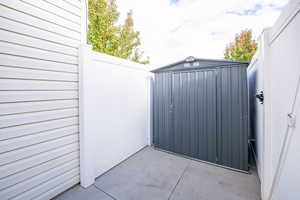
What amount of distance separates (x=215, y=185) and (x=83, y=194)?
226cm

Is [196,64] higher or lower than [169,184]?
higher

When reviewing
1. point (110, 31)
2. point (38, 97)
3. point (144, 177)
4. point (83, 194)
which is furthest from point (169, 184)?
point (110, 31)

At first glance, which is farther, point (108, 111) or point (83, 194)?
point (108, 111)

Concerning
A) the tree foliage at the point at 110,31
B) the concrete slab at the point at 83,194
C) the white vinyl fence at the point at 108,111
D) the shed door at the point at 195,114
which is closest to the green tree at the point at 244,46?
the tree foliage at the point at 110,31

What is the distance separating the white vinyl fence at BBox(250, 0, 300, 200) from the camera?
41.0 inches

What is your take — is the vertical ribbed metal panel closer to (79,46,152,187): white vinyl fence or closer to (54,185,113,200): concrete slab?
(79,46,152,187): white vinyl fence

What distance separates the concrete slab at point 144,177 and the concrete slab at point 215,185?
0.60 feet

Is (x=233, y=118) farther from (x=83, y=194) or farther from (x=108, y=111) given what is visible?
(x=83, y=194)

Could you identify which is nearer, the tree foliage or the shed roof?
the shed roof

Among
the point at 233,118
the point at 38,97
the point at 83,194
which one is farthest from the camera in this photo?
the point at 233,118

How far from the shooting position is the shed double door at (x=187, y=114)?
2.85 meters

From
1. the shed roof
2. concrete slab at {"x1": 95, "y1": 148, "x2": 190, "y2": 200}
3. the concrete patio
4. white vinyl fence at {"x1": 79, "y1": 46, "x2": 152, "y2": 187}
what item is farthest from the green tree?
concrete slab at {"x1": 95, "y1": 148, "x2": 190, "y2": 200}

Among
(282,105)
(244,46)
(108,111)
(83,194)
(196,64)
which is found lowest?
(83,194)

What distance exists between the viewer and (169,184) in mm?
2242
